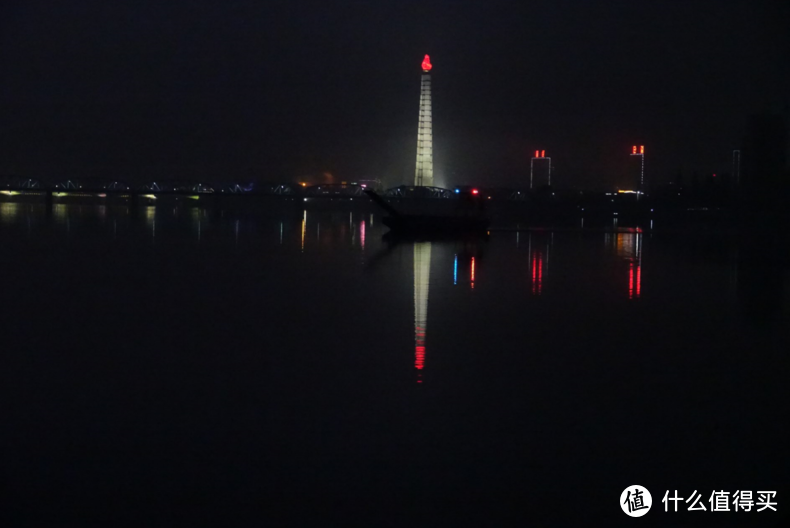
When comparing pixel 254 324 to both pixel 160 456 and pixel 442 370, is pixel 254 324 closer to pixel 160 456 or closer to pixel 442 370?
pixel 442 370

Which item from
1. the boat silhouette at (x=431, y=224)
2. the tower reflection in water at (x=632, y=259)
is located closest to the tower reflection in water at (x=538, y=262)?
the tower reflection in water at (x=632, y=259)

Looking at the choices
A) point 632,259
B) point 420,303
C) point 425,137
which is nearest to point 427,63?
point 425,137

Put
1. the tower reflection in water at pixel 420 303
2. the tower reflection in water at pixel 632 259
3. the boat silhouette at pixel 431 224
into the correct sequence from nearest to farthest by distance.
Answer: the tower reflection in water at pixel 420 303 < the tower reflection in water at pixel 632 259 < the boat silhouette at pixel 431 224

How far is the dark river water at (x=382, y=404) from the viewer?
18.2 ft

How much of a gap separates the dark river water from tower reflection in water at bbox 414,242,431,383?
0.22 feet

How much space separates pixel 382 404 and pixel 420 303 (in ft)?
21.5

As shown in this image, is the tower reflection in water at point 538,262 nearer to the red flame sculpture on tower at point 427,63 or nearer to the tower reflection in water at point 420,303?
the tower reflection in water at point 420,303

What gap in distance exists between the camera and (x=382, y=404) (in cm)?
761

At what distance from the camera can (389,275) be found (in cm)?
1891

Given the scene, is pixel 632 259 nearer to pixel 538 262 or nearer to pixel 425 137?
pixel 538 262

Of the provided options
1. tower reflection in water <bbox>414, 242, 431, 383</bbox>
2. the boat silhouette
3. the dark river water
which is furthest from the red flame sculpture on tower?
the dark river water

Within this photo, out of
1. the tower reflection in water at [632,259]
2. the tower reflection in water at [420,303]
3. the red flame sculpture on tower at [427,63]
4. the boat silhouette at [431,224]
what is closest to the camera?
the tower reflection in water at [420,303]

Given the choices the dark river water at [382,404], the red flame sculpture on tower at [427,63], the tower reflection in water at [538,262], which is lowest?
the dark river water at [382,404]

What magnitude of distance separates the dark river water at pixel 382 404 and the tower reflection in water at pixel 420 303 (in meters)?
0.07
